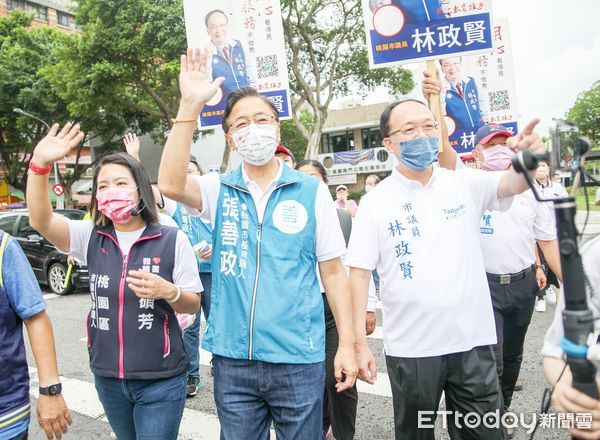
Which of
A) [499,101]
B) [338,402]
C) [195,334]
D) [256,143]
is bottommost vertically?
[338,402]

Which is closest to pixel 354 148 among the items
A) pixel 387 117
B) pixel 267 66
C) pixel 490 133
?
pixel 267 66

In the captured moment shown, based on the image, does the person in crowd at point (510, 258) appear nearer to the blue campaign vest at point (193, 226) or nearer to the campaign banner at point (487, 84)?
the blue campaign vest at point (193, 226)

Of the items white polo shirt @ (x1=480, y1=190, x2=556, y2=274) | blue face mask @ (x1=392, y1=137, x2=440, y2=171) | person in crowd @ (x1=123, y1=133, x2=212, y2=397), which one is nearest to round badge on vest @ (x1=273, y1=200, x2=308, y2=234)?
blue face mask @ (x1=392, y1=137, x2=440, y2=171)

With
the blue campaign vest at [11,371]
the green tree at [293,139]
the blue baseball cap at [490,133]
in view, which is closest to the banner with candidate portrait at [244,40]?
the blue baseball cap at [490,133]

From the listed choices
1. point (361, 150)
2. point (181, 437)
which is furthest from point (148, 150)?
point (181, 437)

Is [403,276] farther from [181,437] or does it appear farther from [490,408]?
[181,437]

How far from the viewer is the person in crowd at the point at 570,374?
1246mm

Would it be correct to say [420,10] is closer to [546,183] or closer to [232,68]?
[232,68]

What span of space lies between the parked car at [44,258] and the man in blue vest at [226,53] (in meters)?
5.38

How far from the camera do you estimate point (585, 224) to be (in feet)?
4.20

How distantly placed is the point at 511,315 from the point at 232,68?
407 centimetres

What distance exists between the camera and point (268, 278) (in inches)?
78.5

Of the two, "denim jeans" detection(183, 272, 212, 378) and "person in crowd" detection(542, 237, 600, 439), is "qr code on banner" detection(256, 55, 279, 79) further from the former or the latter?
"person in crowd" detection(542, 237, 600, 439)

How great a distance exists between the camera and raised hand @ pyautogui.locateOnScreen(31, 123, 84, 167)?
212 cm
